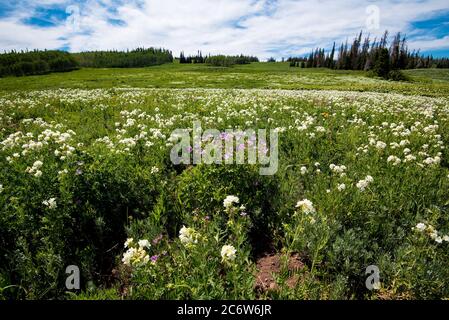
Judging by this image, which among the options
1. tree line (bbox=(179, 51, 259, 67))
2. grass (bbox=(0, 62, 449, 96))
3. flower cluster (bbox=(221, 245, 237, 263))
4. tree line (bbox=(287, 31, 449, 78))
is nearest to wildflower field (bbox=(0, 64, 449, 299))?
flower cluster (bbox=(221, 245, 237, 263))

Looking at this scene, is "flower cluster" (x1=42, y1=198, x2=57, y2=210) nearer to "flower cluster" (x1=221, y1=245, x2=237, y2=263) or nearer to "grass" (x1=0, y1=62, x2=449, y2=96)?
"flower cluster" (x1=221, y1=245, x2=237, y2=263)

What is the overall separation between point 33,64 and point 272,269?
15189cm

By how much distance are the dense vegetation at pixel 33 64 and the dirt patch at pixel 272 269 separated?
140142 mm

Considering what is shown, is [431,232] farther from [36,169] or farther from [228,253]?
[36,169]

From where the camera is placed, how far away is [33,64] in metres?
122

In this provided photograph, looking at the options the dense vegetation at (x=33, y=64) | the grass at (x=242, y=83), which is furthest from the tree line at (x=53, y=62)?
the grass at (x=242, y=83)

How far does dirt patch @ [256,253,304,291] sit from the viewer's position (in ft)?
11.6

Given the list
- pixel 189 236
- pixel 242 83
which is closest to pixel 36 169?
pixel 189 236

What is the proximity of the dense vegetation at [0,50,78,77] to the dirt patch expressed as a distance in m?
140

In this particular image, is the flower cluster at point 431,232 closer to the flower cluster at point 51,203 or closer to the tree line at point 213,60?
the flower cluster at point 51,203

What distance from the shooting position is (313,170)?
652cm

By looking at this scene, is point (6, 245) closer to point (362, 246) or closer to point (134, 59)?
point (362, 246)
